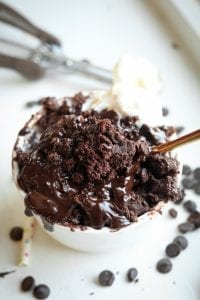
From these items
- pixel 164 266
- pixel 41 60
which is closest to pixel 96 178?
pixel 164 266

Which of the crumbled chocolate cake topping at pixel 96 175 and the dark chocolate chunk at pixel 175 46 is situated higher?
the dark chocolate chunk at pixel 175 46

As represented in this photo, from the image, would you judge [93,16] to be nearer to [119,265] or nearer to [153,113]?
[153,113]

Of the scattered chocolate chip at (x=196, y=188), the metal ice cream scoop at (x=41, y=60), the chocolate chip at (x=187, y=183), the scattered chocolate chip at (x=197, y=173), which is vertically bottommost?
the scattered chocolate chip at (x=196, y=188)

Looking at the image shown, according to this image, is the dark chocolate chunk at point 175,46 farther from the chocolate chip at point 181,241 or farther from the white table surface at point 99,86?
the chocolate chip at point 181,241

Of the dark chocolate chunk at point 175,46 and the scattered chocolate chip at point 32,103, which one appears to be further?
the dark chocolate chunk at point 175,46

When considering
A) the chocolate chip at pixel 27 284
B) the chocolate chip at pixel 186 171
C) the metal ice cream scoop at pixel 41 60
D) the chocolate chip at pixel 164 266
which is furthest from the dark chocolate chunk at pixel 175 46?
the chocolate chip at pixel 27 284

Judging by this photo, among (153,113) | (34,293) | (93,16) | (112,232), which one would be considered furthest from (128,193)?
(93,16)
